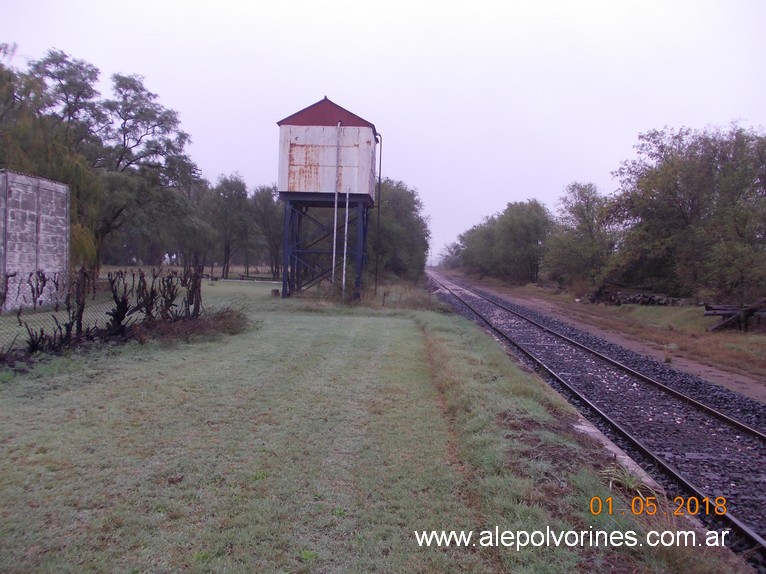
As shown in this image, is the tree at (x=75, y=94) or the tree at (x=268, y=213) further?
the tree at (x=268, y=213)

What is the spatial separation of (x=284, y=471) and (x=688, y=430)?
600cm

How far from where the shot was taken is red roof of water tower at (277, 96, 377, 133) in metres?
24.9

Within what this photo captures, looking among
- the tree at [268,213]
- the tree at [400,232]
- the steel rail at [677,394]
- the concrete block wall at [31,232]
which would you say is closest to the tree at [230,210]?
the tree at [268,213]

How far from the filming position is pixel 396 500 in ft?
14.4

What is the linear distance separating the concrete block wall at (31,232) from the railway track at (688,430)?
559 inches

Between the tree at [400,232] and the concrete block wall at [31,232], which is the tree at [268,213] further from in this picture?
the concrete block wall at [31,232]

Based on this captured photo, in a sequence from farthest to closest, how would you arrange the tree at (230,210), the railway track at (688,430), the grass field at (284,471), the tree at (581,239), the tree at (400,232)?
1. the tree at (230,210)
2. the tree at (400,232)
3. the tree at (581,239)
4. the railway track at (688,430)
5. the grass field at (284,471)

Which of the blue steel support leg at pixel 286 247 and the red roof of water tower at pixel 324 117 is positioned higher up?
the red roof of water tower at pixel 324 117

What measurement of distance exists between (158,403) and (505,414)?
4604 mm

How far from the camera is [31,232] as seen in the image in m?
17.0

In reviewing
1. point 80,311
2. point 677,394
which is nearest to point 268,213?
point 80,311

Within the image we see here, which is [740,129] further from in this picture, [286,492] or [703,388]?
[286,492]

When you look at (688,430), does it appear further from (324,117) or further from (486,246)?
(486,246)

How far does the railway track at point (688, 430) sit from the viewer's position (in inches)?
200
